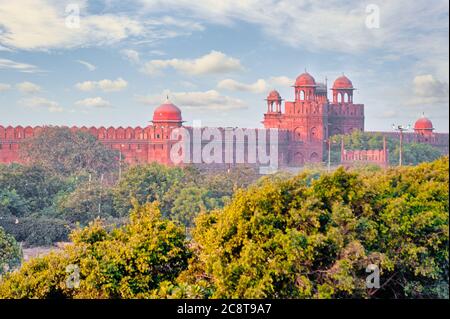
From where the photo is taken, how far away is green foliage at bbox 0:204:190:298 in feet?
25.2

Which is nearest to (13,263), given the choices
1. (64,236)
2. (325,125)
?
(64,236)

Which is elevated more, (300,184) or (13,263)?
(300,184)

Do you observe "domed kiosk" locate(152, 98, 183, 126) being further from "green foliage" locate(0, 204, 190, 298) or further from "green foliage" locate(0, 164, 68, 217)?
"green foliage" locate(0, 204, 190, 298)

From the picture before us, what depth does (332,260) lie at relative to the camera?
752cm

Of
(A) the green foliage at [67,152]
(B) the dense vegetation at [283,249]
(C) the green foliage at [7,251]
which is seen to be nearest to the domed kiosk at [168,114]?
(A) the green foliage at [67,152]

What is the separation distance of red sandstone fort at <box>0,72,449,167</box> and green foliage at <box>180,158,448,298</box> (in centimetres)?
2005

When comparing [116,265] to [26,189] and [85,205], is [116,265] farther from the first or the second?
[26,189]

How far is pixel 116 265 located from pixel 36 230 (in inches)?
447

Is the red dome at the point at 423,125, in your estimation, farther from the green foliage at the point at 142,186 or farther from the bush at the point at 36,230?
the bush at the point at 36,230

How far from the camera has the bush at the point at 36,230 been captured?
1823 cm
